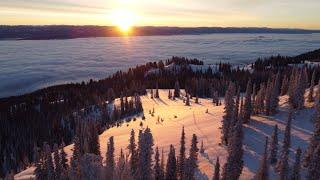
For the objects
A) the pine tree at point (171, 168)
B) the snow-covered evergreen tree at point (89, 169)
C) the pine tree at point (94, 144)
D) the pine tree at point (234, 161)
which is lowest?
the pine tree at point (94, 144)

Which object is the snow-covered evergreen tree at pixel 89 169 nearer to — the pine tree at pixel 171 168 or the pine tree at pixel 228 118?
the pine tree at pixel 171 168

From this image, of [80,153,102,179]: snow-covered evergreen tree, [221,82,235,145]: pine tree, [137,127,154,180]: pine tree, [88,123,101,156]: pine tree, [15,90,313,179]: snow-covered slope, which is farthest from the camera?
[88,123,101,156]: pine tree

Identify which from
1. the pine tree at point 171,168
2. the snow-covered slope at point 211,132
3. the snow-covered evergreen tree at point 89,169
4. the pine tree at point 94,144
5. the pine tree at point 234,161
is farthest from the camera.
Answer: the pine tree at point 94,144

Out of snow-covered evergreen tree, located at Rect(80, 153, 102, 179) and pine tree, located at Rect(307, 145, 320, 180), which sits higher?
snow-covered evergreen tree, located at Rect(80, 153, 102, 179)

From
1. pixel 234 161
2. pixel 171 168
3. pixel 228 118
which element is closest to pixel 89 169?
pixel 234 161

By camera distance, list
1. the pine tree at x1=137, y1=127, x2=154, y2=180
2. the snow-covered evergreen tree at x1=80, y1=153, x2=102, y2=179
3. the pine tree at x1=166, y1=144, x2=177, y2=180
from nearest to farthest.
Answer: the snow-covered evergreen tree at x1=80, y1=153, x2=102, y2=179 → the pine tree at x1=137, y1=127, x2=154, y2=180 → the pine tree at x1=166, y1=144, x2=177, y2=180

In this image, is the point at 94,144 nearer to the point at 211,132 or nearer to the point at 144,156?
the point at 211,132

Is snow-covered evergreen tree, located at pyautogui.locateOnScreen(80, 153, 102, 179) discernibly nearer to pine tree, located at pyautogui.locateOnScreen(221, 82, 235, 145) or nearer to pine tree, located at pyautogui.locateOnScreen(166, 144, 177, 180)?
pine tree, located at pyautogui.locateOnScreen(166, 144, 177, 180)

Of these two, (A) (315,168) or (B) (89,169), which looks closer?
(B) (89,169)

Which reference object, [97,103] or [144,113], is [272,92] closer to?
[144,113]

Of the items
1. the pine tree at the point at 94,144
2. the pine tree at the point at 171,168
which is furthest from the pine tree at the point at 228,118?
the pine tree at the point at 94,144

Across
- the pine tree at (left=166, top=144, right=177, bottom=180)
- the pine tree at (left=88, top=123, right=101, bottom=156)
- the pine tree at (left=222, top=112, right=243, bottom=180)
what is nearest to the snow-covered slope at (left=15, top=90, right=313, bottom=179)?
the pine tree at (left=88, top=123, right=101, bottom=156)
